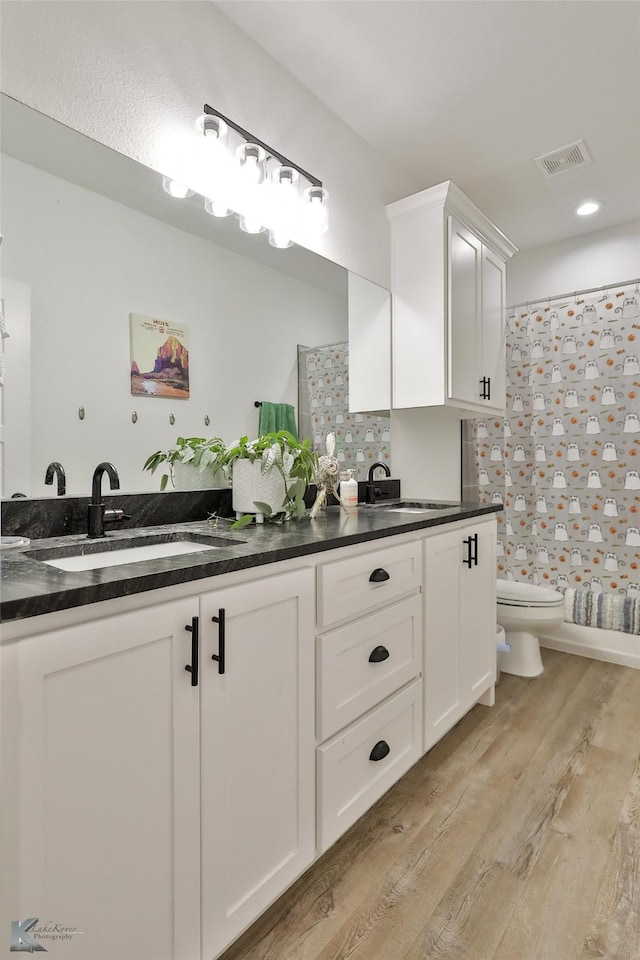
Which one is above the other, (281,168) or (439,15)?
(439,15)

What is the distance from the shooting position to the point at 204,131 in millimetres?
1535

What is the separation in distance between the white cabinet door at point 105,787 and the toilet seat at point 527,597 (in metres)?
2.03

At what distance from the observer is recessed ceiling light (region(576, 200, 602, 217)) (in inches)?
111

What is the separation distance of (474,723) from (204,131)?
236cm

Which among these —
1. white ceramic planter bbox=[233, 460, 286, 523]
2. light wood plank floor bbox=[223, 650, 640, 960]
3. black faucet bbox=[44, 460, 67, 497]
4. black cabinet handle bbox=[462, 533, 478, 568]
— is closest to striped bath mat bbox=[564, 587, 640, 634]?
light wood plank floor bbox=[223, 650, 640, 960]

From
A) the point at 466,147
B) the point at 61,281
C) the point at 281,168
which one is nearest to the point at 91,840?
the point at 61,281

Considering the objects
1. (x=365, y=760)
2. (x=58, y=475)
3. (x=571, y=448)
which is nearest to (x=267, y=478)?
(x=58, y=475)

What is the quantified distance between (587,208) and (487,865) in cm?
313

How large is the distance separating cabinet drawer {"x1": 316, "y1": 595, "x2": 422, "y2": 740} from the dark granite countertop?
247 millimetres

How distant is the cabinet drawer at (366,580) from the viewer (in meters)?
1.29

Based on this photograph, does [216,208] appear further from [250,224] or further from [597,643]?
[597,643]

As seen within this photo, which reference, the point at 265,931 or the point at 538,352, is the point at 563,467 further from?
the point at 265,931

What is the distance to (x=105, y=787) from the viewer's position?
83 centimetres

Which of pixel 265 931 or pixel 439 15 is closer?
pixel 265 931
